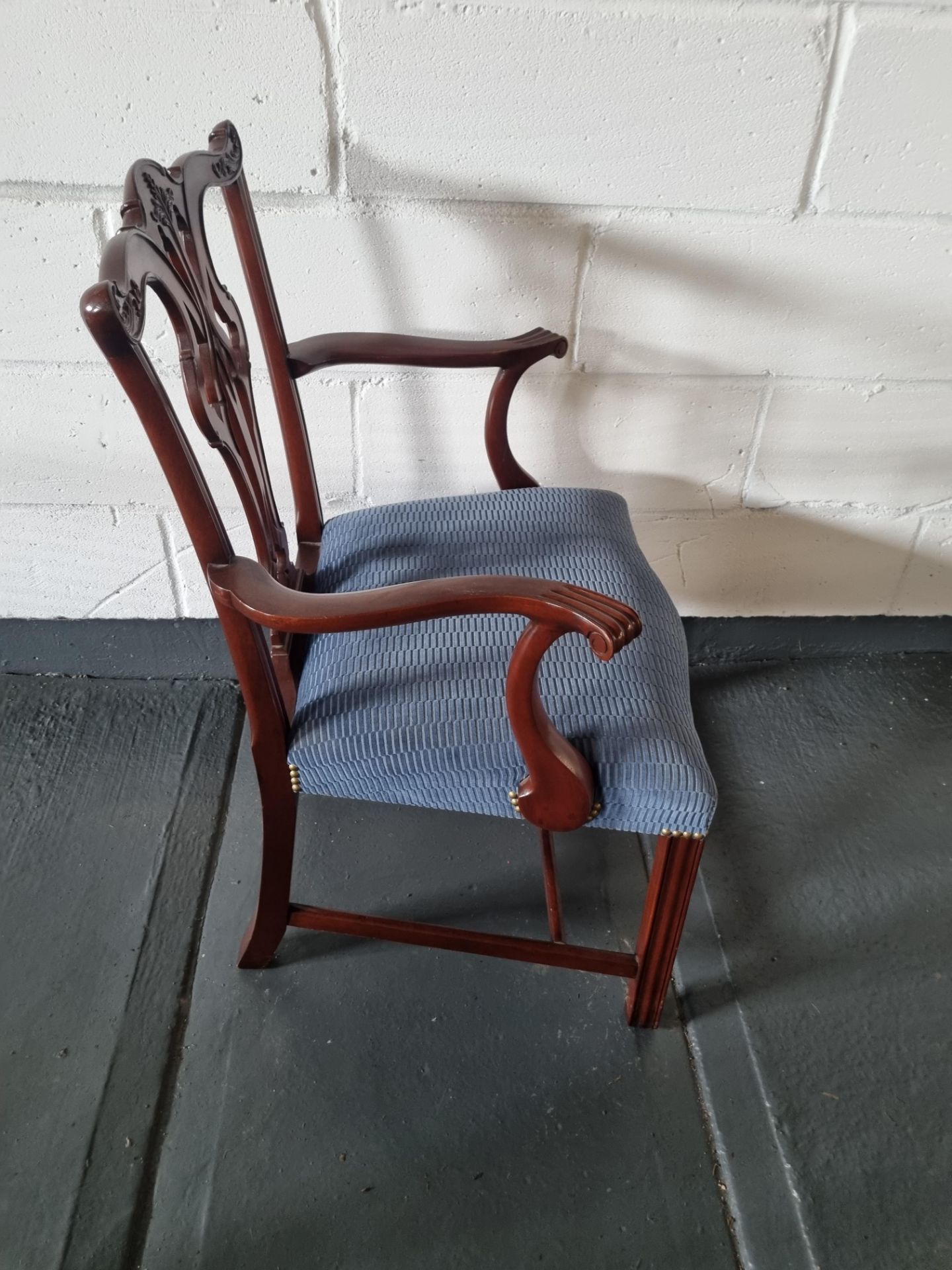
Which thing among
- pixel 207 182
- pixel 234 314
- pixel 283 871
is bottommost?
pixel 283 871

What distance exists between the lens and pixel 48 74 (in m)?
1.19

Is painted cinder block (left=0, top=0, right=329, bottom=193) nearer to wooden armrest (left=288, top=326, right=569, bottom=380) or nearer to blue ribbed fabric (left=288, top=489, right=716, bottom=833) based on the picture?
wooden armrest (left=288, top=326, right=569, bottom=380)

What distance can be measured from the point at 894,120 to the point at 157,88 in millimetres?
966

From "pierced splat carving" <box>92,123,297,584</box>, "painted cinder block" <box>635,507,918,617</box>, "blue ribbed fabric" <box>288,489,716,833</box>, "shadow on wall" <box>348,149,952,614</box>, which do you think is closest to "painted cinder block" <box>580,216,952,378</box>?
"shadow on wall" <box>348,149,952,614</box>

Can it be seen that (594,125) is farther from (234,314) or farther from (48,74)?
(48,74)

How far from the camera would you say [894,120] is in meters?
1.24

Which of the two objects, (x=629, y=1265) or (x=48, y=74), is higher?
(x=48, y=74)

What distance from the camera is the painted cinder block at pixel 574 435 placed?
1.48m

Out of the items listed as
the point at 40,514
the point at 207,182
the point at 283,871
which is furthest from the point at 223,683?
the point at 207,182

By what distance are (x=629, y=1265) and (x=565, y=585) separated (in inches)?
30.6

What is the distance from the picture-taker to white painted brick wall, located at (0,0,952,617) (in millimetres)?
1181

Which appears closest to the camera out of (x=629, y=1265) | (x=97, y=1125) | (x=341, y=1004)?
(x=629, y=1265)

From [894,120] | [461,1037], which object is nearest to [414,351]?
[894,120]

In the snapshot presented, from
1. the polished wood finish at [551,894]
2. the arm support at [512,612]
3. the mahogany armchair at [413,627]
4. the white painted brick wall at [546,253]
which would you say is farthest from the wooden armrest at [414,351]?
the polished wood finish at [551,894]
